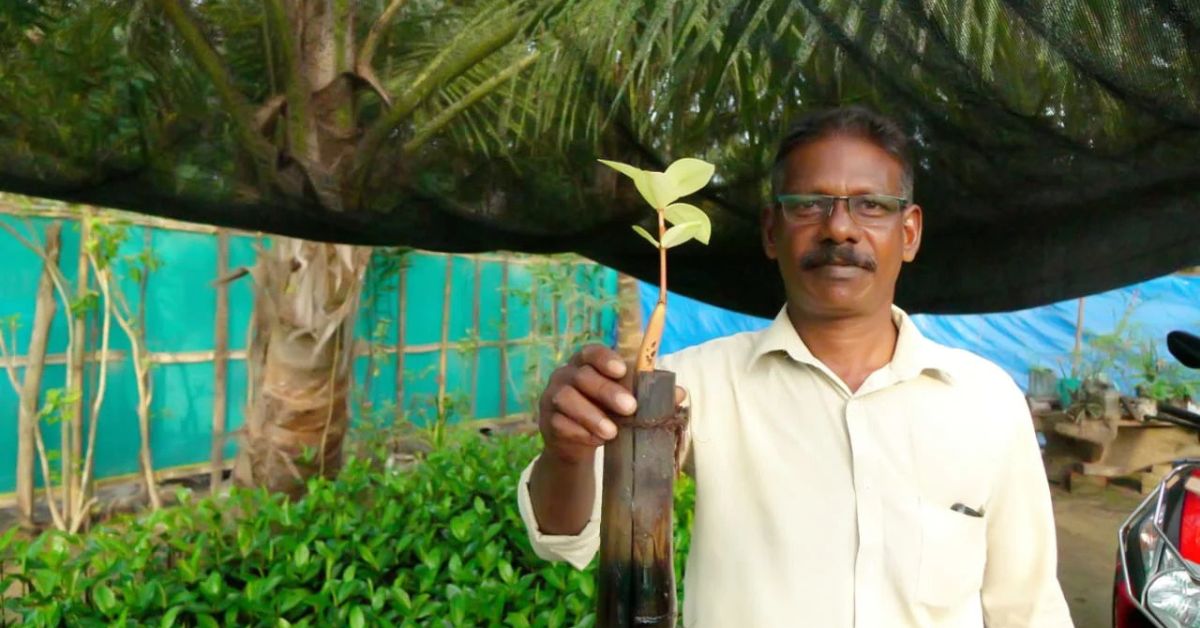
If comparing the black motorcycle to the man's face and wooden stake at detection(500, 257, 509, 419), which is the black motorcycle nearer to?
the man's face

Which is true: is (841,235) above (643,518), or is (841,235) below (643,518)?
above

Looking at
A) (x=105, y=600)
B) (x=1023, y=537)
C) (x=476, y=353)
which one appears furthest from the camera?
(x=476, y=353)

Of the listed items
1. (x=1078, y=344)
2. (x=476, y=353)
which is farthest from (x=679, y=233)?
(x=1078, y=344)

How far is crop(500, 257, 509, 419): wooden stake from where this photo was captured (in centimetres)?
845

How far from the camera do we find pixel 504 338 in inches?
336

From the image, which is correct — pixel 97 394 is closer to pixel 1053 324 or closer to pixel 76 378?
pixel 76 378

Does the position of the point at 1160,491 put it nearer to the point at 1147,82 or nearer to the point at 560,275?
the point at 1147,82

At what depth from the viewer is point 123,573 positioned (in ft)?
8.16

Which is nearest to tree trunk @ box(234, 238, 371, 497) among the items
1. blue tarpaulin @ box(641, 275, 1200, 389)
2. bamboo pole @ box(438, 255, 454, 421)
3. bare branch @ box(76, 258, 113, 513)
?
bare branch @ box(76, 258, 113, 513)

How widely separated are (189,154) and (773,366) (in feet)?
3.97

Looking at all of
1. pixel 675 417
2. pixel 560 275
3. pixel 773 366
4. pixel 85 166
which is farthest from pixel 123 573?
pixel 560 275

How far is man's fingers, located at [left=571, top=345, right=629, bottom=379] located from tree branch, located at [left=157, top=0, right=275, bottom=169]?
3.33 ft

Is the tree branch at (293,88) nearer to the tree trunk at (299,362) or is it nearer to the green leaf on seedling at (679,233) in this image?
the green leaf on seedling at (679,233)

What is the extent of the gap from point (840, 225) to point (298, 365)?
3.00 meters
